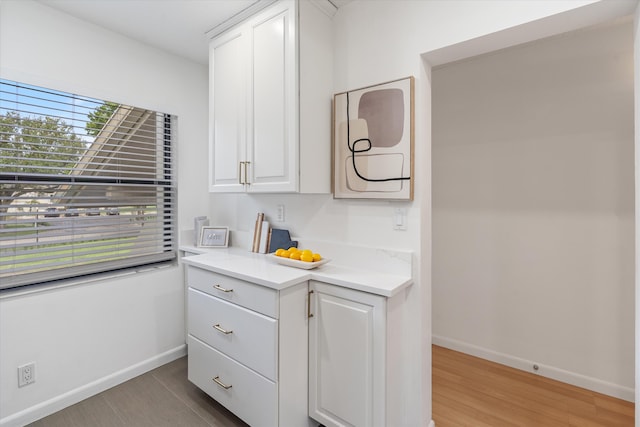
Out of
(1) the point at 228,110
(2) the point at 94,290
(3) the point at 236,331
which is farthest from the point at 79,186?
(3) the point at 236,331

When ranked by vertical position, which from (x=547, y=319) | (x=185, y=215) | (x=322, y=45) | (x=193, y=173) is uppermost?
(x=322, y=45)

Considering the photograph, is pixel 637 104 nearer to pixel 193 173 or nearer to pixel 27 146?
pixel 193 173

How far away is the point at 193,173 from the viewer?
8.91 ft

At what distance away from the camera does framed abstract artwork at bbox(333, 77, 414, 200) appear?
1.68m

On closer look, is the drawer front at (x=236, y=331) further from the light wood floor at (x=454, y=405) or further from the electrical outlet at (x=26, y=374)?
the electrical outlet at (x=26, y=374)

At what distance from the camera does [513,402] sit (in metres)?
2.06

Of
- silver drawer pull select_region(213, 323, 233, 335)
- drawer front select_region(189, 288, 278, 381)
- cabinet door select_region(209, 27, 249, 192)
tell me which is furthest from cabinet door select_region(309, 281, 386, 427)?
cabinet door select_region(209, 27, 249, 192)

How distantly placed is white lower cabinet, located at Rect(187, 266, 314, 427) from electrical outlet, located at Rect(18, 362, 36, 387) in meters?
0.98

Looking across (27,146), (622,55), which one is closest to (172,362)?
(27,146)

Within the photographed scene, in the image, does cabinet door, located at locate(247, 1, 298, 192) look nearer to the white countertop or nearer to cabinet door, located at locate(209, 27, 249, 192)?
cabinet door, located at locate(209, 27, 249, 192)

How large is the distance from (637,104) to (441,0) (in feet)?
3.20

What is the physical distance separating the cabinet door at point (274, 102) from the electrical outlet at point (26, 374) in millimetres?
1666

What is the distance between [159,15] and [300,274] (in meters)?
1.87

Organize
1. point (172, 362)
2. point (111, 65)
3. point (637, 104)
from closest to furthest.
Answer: point (637, 104)
point (111, 65)
point (172, 362)
